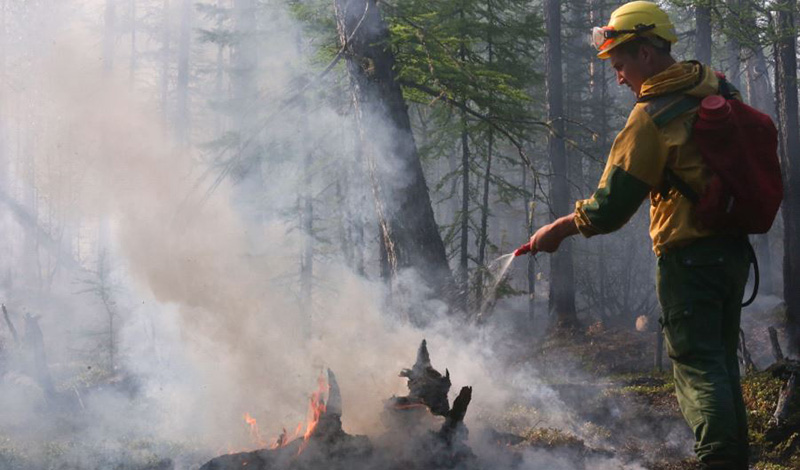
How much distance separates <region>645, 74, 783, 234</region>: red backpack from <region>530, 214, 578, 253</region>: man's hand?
2.06ft

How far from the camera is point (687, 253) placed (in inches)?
119

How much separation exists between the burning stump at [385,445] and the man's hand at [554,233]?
170 cm

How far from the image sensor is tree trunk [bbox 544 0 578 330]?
16.4 m

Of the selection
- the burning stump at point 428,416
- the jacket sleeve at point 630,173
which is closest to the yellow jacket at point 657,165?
the jacket sleeve at point 630,173

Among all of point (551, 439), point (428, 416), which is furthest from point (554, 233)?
point (551, 439)

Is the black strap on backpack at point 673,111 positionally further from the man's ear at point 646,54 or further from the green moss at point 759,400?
the green moss at point 759,400

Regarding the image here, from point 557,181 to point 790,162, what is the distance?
17.8 ft

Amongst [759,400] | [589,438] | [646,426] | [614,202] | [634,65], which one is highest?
[634,65]

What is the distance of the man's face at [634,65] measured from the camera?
3.35m

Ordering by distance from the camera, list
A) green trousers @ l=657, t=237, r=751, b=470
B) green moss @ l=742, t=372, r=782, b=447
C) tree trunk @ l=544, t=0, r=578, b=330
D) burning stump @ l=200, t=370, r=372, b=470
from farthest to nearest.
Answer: tree trunk @ l=544, t=0, r=578, b=330 → green moss @ l=742, t=372, r=782, b=447 → burning stump @ l=200, t=370, r=372, b=470 → green trousers @ l=657, t=237, r=751, b=470

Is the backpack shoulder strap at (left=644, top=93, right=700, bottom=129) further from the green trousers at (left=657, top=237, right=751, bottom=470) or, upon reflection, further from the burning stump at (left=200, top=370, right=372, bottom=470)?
the burning stump at (left=200, top=370, right=372, bottom=470)

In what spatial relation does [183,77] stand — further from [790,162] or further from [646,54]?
[646,54]

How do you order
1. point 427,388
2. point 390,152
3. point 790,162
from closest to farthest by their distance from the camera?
1. point 427,388
2. point 390,152
3. point 790,162

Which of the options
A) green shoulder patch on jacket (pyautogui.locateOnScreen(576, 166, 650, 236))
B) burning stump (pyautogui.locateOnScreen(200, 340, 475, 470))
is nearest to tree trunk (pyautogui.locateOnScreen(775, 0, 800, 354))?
burning stump (pyautogui.locateOnScreen(200, 340, 475, 470))
